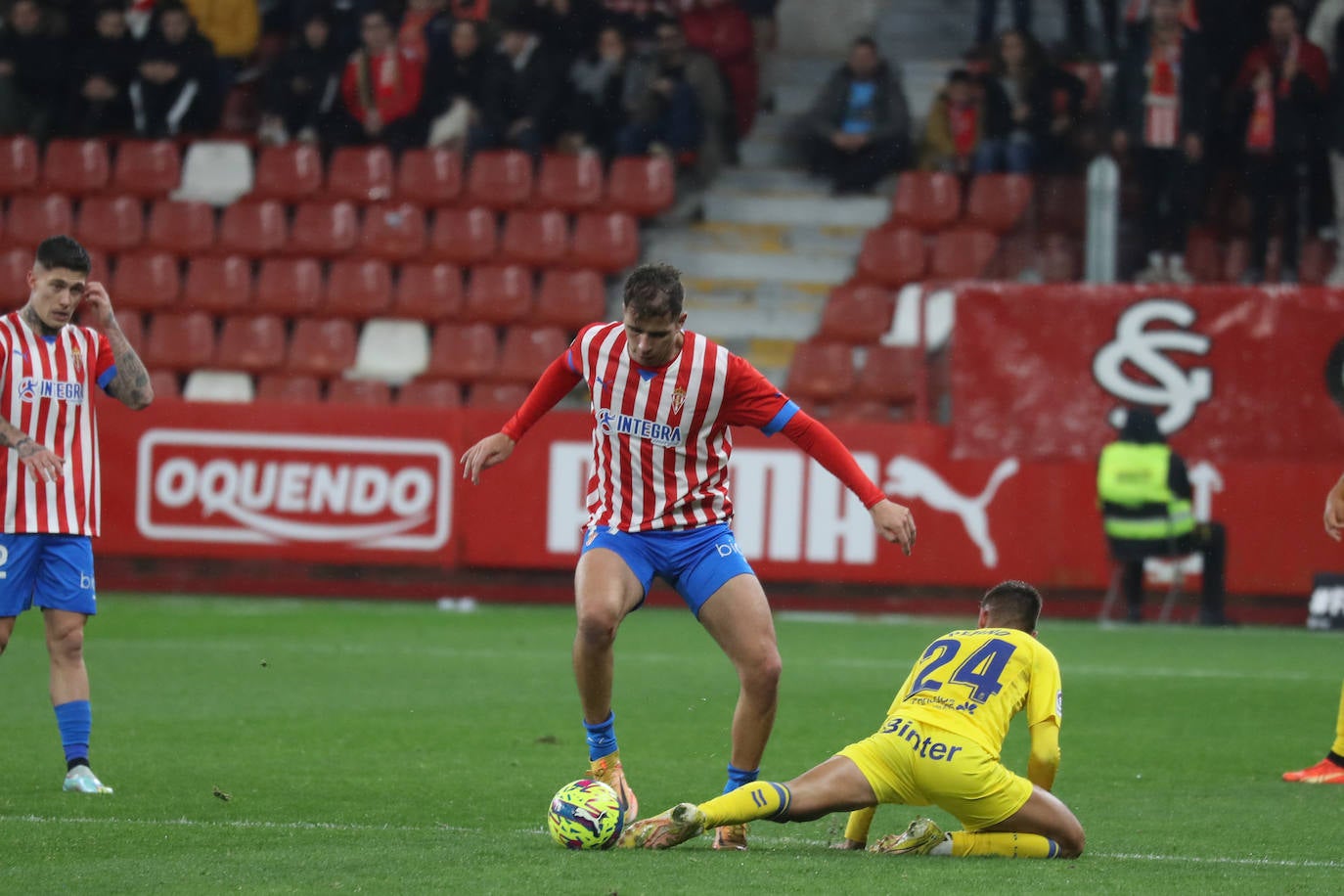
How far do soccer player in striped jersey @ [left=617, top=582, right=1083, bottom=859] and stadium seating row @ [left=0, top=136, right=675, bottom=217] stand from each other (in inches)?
521

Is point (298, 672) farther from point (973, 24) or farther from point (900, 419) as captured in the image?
point (973, 24)

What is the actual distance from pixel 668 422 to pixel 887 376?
10483 mm

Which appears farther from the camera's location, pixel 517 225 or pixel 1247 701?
pixel 517 225

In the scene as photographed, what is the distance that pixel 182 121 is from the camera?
1975 centimetres

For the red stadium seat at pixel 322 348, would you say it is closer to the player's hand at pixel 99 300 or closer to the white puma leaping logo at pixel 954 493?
the white puma leaping logo at pixel 954 493

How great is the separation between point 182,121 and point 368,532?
5953mm

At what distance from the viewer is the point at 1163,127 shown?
17.2 metres

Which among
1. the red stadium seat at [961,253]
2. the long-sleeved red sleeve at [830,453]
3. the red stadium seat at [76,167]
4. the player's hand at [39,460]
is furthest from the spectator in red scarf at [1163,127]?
the player's hand at [39,460]

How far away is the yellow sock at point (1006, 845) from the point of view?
6203 mm

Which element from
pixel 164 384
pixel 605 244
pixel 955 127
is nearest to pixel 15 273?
pixel 164 384

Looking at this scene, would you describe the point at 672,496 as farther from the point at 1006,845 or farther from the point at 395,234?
the point at 395,234

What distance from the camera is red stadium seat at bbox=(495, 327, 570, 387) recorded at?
57.7 ft

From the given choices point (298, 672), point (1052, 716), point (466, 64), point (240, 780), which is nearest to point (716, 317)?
point (466, 64)

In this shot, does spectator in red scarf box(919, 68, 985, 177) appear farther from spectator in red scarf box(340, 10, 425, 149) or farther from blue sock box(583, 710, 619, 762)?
blue sock box(583, 710, 619, 762)
